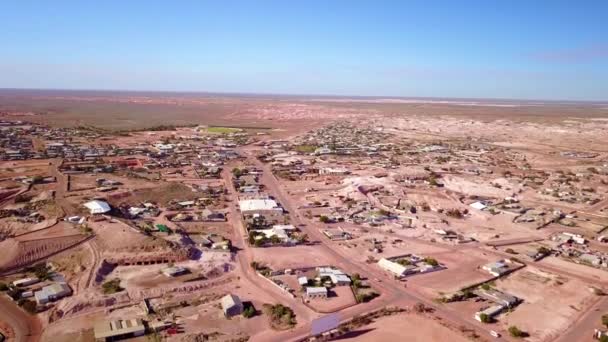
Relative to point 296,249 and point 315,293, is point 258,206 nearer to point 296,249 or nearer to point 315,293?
point 296,249

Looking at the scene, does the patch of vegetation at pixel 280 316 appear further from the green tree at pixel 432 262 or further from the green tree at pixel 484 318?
the green tree at pixel 432 262

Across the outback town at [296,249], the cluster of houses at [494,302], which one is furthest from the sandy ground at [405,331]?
the cluster of houses at [494,302]

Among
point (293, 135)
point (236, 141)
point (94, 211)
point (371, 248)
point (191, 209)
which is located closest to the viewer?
point (371, 248)

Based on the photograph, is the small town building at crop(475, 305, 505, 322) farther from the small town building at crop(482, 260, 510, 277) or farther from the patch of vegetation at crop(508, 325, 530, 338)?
the small town building at crop(482, 260, 510, 277)

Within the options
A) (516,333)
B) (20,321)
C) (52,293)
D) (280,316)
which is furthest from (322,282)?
(20,321)

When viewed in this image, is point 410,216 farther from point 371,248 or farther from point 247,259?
point 247,259

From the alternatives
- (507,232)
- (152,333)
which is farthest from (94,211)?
(507,232)

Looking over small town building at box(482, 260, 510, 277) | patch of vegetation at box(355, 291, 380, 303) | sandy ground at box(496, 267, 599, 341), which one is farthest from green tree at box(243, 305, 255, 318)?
small town building at box(482, 260, 510, 277)
